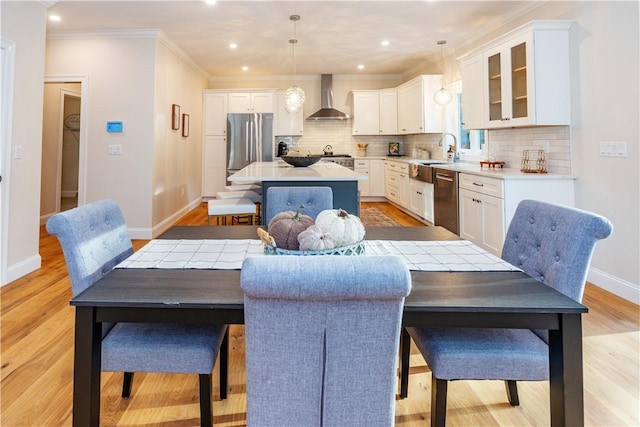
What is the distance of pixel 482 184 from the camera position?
382 cm

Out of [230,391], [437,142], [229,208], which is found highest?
[437,142]

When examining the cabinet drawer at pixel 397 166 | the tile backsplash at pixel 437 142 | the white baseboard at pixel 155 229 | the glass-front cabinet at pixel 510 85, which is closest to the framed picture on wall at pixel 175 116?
the white baseboard at pixel 155 229

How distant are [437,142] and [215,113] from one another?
4492mm

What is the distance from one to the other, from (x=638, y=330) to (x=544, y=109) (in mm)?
2007

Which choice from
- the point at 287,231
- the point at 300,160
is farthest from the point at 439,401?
the point at 300,160

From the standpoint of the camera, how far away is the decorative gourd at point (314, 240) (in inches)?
45.8

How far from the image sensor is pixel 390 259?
29.9 inches

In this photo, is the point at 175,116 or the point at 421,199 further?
the point at 175,116

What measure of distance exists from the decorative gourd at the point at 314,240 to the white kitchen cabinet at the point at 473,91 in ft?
12.4

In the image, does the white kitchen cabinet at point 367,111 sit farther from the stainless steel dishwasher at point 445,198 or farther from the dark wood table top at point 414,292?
the dark wood table top at point 414,292

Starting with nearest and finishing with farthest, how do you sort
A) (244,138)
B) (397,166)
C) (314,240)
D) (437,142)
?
(314,240) → (437,142) → (397,166) → (244,138)

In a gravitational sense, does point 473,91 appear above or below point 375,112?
below

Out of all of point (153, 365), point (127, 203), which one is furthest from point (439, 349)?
point (127, 203)

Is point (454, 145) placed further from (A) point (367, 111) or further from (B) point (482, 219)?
(B) point (482, 219)
